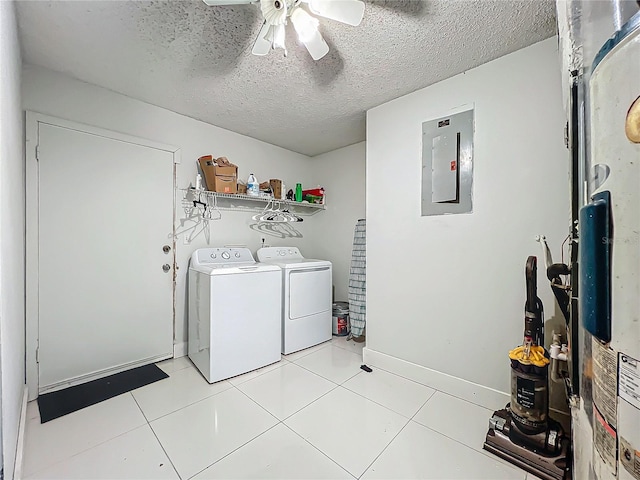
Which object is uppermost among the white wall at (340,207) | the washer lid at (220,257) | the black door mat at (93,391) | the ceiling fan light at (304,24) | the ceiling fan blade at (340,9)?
the ceiling fan light at (304,24)

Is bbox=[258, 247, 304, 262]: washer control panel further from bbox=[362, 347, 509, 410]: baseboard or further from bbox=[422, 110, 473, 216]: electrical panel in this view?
bbox=[422, 110, 473, 216]: electrical panel

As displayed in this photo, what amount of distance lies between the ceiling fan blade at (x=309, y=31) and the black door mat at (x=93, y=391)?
8.74ft

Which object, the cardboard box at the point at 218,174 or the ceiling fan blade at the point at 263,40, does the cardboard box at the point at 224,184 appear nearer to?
the cardboard box at the point at 218,174

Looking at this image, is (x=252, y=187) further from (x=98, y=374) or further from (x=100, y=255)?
(x=98, y=374)

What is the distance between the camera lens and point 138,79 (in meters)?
2.07

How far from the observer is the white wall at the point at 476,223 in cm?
166

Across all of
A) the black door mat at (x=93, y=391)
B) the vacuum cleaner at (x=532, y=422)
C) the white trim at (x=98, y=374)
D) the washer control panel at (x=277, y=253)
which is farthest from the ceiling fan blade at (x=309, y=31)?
the white trim at (x=98, y=374)

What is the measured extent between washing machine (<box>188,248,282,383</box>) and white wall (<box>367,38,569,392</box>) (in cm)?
96

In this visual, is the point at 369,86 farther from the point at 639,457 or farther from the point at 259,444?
the point at 259,444

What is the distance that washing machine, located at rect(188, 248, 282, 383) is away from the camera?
7.09ft

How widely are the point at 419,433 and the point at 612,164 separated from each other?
169 centimetres

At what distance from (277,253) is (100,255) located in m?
1.68

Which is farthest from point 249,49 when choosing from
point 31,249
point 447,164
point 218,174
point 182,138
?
point 31,249

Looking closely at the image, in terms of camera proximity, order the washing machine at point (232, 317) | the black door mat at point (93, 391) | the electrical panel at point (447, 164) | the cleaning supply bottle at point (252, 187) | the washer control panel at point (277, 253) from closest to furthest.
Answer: the black door mat at point (93, 391) < the electrical panel at point (447, 164) < the washing machine at point (232, 317) < the cleaning supply bottle at point (252, 187) < the washer control panel at point (277, 253)
